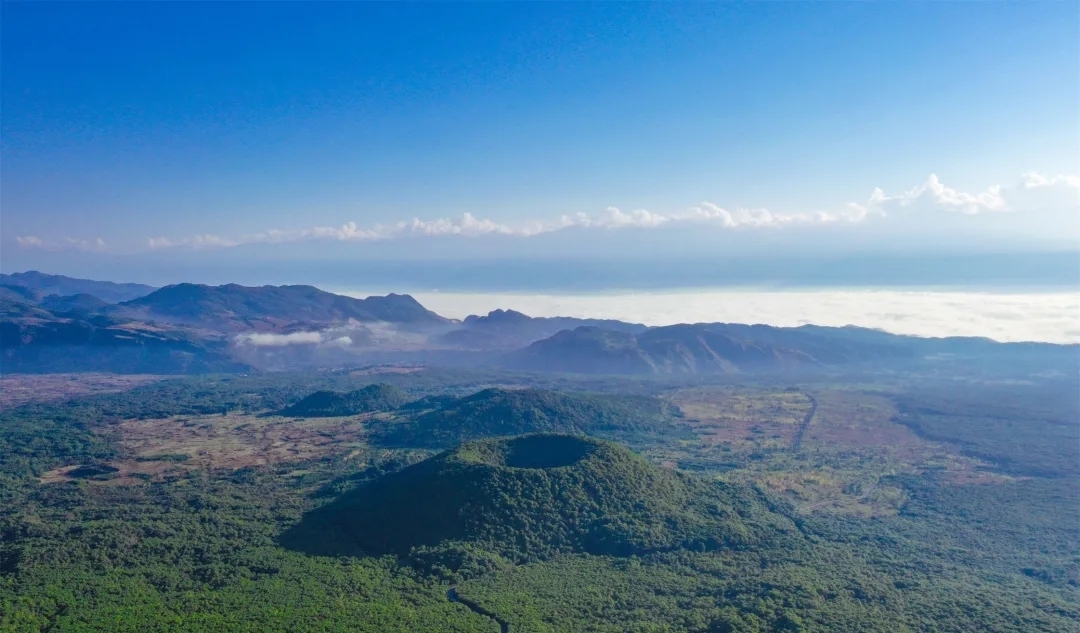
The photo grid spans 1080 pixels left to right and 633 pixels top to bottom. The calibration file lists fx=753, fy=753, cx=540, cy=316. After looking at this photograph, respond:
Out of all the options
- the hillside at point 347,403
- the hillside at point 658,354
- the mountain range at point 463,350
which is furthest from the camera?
the hillside at point 658,354

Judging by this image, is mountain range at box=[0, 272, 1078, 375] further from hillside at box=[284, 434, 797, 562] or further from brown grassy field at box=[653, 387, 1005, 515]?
hillside at box=[284, 434, 797, 562]

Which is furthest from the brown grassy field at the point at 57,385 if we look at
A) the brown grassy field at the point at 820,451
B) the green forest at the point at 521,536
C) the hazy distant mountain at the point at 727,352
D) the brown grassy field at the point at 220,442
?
the brown grassy field at the point at 820,451

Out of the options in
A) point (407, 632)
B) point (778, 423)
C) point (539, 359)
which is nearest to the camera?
point (407, 632)

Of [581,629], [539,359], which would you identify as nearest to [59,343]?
[539,359]

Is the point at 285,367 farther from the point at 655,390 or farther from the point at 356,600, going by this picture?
the point at 356,600

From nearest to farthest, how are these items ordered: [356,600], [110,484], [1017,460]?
1. [356,600]
2. [110,484]
3. [1017,460]

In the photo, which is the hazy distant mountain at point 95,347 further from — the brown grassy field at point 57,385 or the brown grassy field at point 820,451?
the brown grassy field at point 820,451

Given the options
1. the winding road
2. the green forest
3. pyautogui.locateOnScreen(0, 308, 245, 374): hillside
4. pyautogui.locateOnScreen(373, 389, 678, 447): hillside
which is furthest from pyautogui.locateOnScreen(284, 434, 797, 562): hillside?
pyautogui.locateOnScreen(0, 308, 245, 374): hillside
